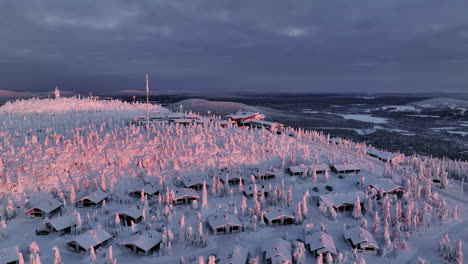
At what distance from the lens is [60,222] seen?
124 ft

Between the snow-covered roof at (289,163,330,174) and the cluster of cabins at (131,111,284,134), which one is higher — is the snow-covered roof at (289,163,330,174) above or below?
below

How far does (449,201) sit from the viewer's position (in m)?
52.8

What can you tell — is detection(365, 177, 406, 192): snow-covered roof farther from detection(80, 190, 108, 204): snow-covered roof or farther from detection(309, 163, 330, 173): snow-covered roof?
detection(80, 190, 108, 204): snow-covered roof

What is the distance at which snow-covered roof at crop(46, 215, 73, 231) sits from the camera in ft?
122

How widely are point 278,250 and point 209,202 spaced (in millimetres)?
18291

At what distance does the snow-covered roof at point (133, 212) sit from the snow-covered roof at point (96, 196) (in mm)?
6422

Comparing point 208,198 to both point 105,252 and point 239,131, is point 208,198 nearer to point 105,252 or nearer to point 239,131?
point 105,252

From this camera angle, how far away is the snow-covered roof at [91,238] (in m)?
33.5

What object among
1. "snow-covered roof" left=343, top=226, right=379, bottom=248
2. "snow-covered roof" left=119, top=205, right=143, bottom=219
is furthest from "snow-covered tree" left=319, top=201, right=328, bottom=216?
"snow-covered roof" left=119, top=205, right=143, bottom=219

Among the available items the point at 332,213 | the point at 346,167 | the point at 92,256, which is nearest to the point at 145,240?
the point at 92,256

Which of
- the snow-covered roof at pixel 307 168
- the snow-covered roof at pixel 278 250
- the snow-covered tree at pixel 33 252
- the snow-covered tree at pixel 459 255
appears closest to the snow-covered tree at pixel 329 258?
the snow-covered roof at pixel 278 250

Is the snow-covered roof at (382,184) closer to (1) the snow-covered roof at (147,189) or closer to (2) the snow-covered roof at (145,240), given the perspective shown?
(2) the snow-covered roof at (145,240)

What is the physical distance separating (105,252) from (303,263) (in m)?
23.7

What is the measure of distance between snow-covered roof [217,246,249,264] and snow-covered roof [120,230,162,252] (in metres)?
8.75
